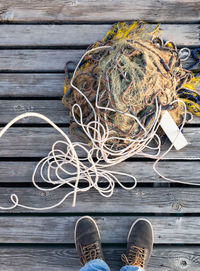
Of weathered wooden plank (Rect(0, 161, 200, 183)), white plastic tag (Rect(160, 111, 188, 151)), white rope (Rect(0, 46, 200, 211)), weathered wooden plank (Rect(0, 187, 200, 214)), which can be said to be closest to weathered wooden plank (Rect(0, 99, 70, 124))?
white rope (Rect(0, 46, 200, 211))

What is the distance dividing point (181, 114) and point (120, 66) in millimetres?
450

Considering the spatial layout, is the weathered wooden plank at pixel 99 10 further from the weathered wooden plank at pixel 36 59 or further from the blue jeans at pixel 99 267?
the blue jeans at pixel 99 267

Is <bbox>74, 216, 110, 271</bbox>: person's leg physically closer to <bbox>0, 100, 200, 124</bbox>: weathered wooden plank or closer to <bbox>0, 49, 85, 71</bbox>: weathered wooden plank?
<bbox>0, 100, 200, 124</bbox>: weathered wooden plank

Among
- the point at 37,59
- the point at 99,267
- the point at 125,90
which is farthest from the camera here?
the point at 37,59

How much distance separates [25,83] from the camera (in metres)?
1.30

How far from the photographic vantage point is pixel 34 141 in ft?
4.20

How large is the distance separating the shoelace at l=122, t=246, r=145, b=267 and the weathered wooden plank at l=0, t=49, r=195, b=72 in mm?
915

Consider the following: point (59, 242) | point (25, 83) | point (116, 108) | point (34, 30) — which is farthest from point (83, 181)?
point (34, 30)

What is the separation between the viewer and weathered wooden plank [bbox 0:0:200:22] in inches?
51.7

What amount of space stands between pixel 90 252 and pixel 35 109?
72 centimetres

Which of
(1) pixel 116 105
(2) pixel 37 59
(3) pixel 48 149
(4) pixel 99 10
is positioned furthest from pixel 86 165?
(4) pixel 99 10

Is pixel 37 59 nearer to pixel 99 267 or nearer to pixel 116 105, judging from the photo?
pixel 116 105

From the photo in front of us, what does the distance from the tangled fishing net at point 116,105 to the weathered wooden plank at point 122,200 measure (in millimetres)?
29

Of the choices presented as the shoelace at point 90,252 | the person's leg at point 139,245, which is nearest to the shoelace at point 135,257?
the person's leg at point 139,245
